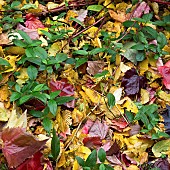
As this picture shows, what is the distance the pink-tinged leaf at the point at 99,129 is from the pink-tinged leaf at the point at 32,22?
0.53 meters

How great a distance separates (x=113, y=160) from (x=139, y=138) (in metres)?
0.14

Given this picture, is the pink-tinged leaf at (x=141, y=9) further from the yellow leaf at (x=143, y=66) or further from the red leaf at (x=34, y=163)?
the red leaf at (x=34, y=163)

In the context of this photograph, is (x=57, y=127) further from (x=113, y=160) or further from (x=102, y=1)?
(x=102, y=1)

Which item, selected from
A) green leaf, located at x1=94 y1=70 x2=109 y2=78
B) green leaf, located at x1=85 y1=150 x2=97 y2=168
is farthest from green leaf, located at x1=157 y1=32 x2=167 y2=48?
green leaf, located at x1=85 y1=150 x2=97 y2=168

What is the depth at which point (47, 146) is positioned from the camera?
1188 mm

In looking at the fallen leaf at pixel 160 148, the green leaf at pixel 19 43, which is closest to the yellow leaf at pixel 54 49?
the green leaf at pixel 19 43

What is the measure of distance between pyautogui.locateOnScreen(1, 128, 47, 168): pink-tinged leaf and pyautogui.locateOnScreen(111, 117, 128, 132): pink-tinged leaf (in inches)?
11.8

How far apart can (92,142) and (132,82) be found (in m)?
0.31

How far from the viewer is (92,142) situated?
1.24 metres

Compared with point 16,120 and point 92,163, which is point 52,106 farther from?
point 92,163

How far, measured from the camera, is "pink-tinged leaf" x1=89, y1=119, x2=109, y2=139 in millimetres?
1265

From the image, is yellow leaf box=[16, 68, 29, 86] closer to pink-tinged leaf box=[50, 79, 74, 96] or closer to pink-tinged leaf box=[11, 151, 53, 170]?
pink-tinged leaf box=[50, 79, 74, 96]

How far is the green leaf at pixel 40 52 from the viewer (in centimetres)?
138

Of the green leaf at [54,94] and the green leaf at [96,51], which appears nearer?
the green leaf at [54,94]
